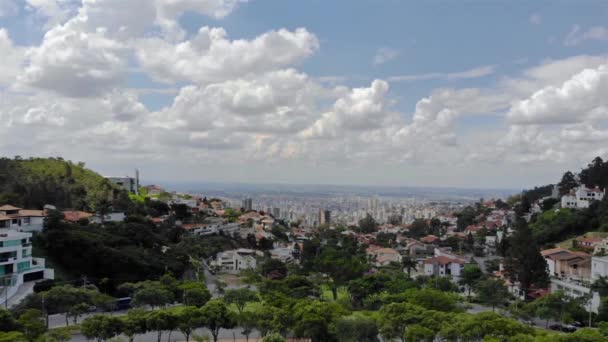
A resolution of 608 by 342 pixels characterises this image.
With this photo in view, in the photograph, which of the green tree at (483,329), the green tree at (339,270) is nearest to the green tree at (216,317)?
the green tree at (483,329)

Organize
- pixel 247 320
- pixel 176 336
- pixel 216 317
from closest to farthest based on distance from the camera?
pixel 216 317 → pixel 247 320 → pixel 176 336

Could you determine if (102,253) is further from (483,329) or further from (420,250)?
(420,250)

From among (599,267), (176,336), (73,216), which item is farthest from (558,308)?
(73,216)

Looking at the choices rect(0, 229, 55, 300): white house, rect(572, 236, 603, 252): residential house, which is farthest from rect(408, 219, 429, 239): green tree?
rect(0, 229, 55, 300): white house

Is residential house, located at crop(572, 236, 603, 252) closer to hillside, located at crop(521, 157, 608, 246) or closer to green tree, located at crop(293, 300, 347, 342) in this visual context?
hillside, located at crop(521, 157, 608, 246)

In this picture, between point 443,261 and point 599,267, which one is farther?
point 443,261

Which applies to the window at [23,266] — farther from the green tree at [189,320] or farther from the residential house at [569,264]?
the residential house at [569,264]
